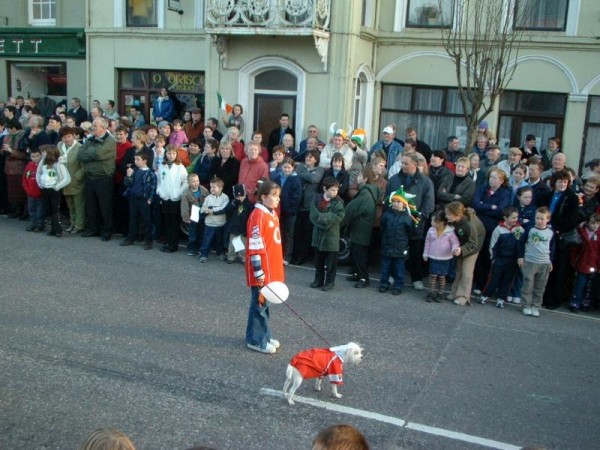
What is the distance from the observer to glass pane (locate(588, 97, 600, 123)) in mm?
15188

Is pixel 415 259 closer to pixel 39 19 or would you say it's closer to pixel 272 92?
pixel 272 92

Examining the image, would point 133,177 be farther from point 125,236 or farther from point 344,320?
point 344,320

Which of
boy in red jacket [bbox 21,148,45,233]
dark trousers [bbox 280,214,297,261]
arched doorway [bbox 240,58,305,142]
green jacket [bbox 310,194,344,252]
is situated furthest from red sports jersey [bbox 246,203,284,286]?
arched doorway [bbox 240,58,305,142]

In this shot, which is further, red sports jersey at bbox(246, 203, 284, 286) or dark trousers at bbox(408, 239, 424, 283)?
dark trousers at bbox(408, 239, 424, 283)

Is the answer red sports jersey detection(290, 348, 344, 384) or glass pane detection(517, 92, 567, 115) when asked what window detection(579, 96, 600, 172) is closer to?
glass pane detection(517, 92, 567, 115)

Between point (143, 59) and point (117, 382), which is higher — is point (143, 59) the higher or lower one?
the higher one

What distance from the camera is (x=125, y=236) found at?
1295cm

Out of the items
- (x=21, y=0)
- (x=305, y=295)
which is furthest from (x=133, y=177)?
(x=21, y=0)

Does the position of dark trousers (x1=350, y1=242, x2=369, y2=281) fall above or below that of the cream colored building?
below

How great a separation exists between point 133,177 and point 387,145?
4872 mm

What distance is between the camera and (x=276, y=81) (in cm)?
1611

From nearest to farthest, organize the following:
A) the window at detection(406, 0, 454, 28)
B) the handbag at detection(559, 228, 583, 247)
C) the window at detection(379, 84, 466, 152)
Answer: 1. the handbag at detection(559, 228, 583, 247)
2. the window at detection(406, 0, 454, 28)
3. the window at detection(379, 84, 466, 152)

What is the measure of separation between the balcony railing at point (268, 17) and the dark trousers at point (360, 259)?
606cm

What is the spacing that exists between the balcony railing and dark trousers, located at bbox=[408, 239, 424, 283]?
614 cm
